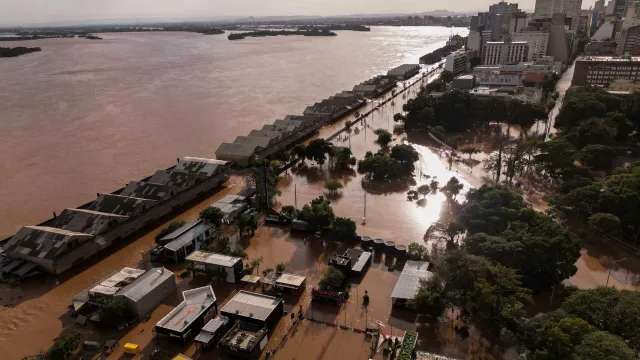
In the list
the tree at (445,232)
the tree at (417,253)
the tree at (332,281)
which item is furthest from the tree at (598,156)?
the tree at (332,281)

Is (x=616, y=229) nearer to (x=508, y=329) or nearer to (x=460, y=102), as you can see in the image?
(x=508, y=329)

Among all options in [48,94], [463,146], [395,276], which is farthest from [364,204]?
[48,94]

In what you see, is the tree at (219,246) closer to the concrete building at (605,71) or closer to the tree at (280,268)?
the tree at (280,268)

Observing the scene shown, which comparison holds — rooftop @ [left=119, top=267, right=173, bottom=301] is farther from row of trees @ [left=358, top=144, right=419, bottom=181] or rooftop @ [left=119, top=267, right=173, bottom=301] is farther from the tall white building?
the tall white building

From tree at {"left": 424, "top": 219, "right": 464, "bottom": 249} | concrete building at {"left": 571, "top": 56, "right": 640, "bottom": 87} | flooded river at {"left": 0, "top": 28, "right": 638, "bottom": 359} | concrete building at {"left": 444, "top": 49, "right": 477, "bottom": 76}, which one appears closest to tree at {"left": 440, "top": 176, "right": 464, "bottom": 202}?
flooded river at {"left": 0, "top": 28, "right": 638, "bottom": 359}

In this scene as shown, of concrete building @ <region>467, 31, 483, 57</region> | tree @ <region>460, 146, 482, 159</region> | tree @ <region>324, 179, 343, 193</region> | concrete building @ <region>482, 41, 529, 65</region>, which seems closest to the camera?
tree @ <region>324, 179, 343, 193</region>
